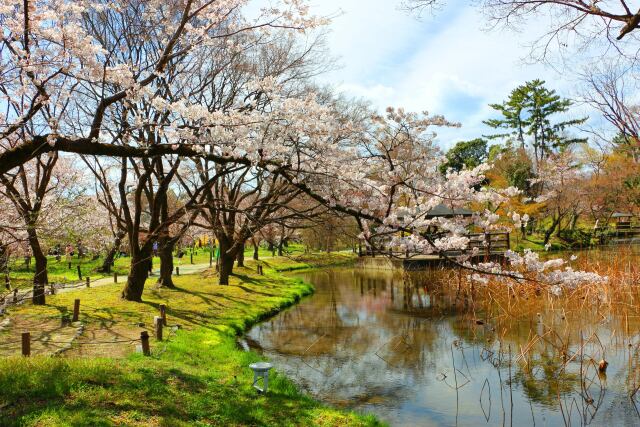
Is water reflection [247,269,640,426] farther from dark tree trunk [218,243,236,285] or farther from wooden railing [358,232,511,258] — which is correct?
dark tree trunk [218,243,236,285]

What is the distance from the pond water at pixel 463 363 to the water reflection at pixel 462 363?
2 centimetres

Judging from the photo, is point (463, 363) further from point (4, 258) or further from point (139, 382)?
point (4, 258)

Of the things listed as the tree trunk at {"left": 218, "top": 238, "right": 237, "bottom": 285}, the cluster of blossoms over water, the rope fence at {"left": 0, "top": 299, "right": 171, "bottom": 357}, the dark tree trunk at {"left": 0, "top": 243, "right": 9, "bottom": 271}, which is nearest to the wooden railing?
the cluster of blossoms over water

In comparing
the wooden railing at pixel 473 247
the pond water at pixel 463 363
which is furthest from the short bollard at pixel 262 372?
the wooden railing at pixel 473 247

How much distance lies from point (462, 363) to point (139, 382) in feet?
19.7

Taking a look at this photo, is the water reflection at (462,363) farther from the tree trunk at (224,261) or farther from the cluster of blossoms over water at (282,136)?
the tree trunk at (224,261)

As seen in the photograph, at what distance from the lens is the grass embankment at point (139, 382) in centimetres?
520

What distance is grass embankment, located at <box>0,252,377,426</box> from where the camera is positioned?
5.20 metres

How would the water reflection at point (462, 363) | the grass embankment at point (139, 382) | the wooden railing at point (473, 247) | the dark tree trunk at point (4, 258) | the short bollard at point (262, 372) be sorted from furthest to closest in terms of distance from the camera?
1. the water reflection at point (462, 363)
2. the wooden railing at point (473, 247)
3. the short bollard at point (262, 372)
4. the dark tree trunk at point (4, 258)
5. the grass embankment at point (139, 382)

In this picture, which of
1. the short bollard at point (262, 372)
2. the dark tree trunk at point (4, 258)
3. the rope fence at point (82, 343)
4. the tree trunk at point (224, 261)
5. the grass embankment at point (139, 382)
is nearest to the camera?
the grass embankment at point (139, 382)

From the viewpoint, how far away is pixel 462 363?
9.09 metres

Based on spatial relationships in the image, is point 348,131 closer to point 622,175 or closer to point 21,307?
point 21,307

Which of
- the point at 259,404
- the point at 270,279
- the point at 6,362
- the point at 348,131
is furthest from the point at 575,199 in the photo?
the point at 6,362

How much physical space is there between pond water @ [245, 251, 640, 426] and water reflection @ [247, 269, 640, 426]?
0.02 m
